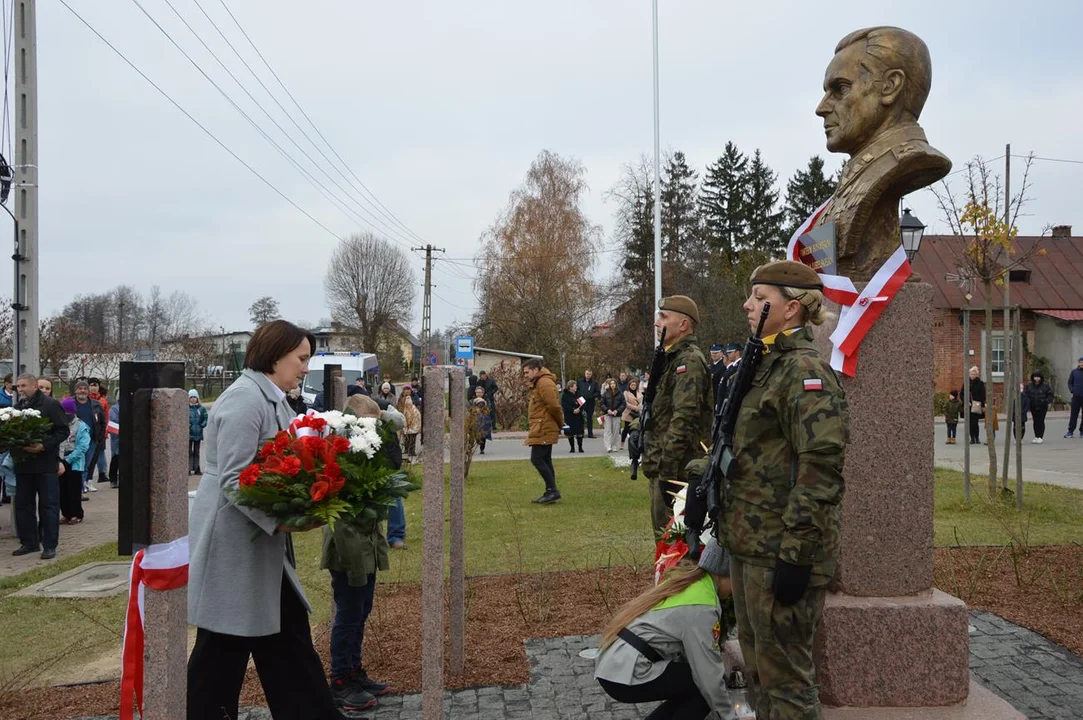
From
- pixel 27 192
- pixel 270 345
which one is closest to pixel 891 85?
pixel 270 345

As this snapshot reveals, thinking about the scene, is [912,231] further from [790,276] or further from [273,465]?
[273,465]

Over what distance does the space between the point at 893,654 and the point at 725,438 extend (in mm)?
1536

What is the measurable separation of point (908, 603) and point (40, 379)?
1111cm

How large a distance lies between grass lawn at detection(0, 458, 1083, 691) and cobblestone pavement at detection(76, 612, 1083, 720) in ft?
5.90

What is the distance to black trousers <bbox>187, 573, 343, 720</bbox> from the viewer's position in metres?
3.67

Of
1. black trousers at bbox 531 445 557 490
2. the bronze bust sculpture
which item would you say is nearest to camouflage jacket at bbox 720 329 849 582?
the bronze bust sculpture

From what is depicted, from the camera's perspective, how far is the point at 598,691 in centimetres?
501

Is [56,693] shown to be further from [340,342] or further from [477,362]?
[340,342]

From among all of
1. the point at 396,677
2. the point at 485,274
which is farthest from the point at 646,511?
the point at 485,274

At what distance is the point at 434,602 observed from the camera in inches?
157

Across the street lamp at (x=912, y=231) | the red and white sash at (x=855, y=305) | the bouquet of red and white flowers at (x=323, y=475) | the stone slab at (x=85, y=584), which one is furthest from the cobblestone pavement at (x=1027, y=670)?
the stone slab at (x=85, y=584)

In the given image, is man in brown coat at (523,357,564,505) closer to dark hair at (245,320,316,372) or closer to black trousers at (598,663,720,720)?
dark hair at (245,320,316,372)

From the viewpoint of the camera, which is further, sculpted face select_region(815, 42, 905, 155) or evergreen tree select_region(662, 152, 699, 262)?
evergreen tree select_region(662, 152, 699, 262)

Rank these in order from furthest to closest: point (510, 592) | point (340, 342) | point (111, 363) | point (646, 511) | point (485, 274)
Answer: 1. point (340, 342)
2. point (485, 274)
3. point (111, 363)
4. point (646, 511)
5. point (510, 592)
